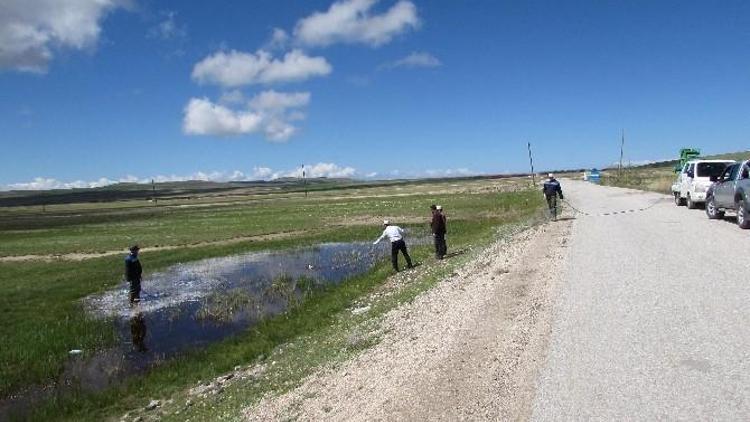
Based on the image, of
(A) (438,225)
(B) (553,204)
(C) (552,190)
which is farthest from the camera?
(B) (553,204)

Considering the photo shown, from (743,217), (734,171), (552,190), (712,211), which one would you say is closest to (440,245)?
(552,190)

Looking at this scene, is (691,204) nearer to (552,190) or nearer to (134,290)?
(552,190)

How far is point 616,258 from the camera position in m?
14.6

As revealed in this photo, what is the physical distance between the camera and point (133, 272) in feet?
68.0

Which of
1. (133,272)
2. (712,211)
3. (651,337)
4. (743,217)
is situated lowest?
(133,272)

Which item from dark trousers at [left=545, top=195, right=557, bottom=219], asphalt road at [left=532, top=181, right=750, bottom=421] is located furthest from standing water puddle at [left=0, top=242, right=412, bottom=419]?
asphalt road at [left=532, top=181, right=750, bottom=421]

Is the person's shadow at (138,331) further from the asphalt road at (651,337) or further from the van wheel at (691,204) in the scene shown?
the van wheel at (691,204)

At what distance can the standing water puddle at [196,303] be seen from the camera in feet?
47.4

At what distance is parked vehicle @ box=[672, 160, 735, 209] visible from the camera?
2647 centimetres

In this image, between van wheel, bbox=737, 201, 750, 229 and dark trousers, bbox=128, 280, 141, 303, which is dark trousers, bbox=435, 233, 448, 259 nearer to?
van wheel, bbox=737, 201, 750, 229

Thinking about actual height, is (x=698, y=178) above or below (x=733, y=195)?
above

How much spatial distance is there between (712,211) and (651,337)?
16878 mm

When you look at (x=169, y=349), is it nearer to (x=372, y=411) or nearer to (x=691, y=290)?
(x=372, y=411)

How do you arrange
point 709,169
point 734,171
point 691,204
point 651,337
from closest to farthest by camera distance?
point 651,337 → point 734,171 → point 709,169 → point 691,204
